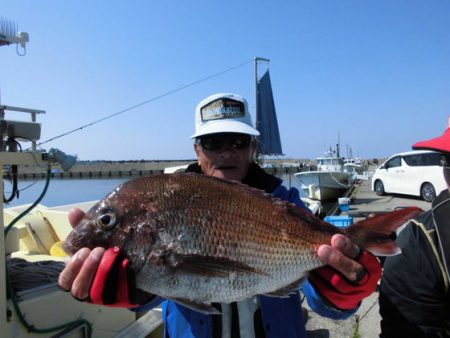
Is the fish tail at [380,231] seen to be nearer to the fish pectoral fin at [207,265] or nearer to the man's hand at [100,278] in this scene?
the fish pectoral fin at [207,265]

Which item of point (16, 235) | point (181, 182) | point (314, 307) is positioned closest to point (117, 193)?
point (181, 182)

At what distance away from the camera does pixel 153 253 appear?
1605 mm

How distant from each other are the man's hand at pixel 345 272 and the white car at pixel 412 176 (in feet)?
48.8

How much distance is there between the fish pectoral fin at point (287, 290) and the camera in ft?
5.40

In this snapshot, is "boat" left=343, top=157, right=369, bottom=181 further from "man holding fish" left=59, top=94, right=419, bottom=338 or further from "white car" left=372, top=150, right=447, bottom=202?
"man holding fish" left=59, top=94, right=419, bottom=338

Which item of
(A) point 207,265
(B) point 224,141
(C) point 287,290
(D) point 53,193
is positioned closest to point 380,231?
(C) point 287,290

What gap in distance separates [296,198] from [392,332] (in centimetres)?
94

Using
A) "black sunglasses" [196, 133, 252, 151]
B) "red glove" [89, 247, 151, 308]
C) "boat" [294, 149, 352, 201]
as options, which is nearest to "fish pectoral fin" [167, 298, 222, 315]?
"red glove" [89, 247, 151, 308]

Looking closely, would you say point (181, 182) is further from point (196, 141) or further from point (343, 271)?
point (343, 271)

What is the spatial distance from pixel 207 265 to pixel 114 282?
42 cm

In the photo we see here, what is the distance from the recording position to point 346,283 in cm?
171

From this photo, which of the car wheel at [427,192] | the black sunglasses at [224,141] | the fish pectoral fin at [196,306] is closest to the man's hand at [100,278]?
the fish pectoral fin at [196,306]

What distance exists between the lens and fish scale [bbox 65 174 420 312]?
159 cm

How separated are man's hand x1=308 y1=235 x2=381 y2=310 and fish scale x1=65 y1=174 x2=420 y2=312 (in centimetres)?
6
